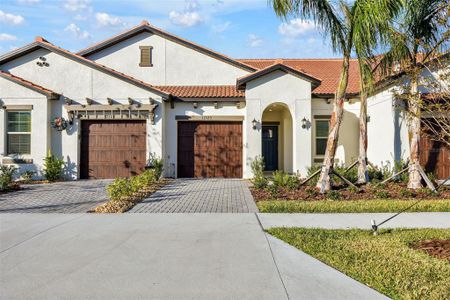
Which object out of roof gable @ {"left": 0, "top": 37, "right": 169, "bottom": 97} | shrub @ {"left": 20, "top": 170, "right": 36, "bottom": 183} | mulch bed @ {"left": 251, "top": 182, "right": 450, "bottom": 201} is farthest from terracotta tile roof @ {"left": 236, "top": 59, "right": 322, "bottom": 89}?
shrub @ {"left": 20, "top": 170, "right": 36, "bottom": 183}

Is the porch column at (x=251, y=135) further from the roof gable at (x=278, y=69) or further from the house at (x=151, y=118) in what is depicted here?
the roof gable at (x=278, y=69)

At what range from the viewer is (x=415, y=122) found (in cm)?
1184

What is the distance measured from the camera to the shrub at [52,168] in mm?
15109

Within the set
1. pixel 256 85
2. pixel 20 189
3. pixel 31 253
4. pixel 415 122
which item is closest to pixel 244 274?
pixel 31 253

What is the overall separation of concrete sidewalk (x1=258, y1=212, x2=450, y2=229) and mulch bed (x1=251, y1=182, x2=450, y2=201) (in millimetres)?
1785

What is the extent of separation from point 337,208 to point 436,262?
4016 millimetres

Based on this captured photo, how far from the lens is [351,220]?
8094 mm

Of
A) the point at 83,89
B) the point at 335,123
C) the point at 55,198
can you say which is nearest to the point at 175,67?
the point at 83,89

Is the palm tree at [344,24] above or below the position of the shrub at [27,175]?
above

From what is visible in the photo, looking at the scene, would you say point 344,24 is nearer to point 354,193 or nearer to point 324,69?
point 354,193

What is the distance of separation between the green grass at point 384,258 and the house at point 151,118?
8.90 m

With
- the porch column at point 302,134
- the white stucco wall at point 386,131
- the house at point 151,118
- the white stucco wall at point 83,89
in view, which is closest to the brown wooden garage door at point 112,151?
the house at point 151,118

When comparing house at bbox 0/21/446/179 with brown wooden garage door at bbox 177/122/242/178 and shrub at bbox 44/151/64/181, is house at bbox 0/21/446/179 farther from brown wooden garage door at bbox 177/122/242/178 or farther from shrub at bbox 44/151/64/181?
shrub at bbox 44/151/64/181

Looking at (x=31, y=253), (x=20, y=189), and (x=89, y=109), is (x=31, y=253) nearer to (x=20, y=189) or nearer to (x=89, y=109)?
(x=20, y=189)
